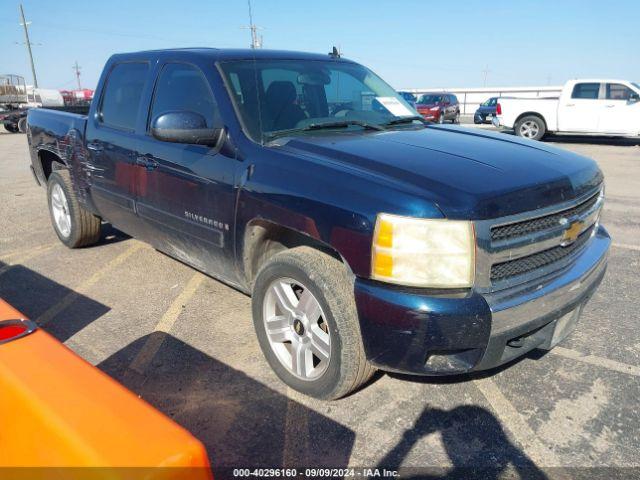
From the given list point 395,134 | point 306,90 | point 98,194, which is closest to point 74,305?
point 98,194

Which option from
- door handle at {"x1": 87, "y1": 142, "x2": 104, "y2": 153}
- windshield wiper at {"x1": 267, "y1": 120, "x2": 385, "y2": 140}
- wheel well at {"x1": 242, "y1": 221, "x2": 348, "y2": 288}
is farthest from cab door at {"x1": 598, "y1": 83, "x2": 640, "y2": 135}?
wheel well at {"x1": 242, "y1": 221, "x2": 348, "y2": 288}

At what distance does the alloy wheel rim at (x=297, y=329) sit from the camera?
2.61 meters

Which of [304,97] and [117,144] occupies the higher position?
[304,97]

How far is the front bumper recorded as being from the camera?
7.06ft

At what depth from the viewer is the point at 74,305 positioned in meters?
4.00

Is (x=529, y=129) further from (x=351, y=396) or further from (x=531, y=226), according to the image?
(x=351, y=396)

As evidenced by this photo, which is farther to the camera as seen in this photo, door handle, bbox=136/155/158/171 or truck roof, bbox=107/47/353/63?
door handle, bbox=136/155/158/171

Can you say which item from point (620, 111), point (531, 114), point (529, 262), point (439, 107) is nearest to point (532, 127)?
point (531, 114)

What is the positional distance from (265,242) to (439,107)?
892 inches

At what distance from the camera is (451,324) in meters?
2.14

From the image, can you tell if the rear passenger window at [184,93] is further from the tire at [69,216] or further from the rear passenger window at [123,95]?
the tire at [69,216]

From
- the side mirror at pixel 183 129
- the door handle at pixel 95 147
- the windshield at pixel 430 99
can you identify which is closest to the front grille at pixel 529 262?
the side mirror at pixel 183 129

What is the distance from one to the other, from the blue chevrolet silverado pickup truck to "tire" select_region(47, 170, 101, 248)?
1255mm

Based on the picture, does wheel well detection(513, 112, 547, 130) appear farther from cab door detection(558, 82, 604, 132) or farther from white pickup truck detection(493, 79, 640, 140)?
cab door detection(558, 82, 604, 132)
